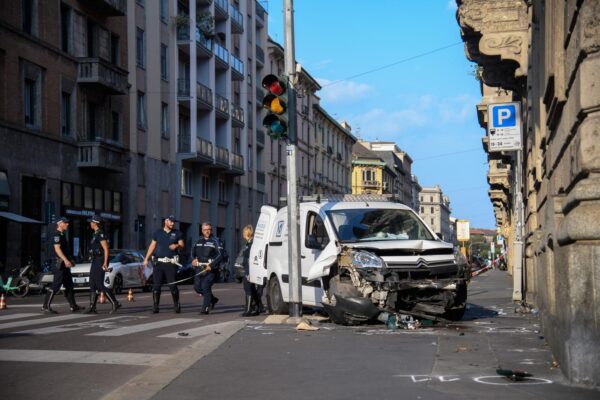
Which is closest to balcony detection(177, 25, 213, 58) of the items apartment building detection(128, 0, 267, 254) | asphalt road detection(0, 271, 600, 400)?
apartment building detection(128, 0, 267, 254)

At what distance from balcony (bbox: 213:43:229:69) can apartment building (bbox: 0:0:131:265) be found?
41.6ft

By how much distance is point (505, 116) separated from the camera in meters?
18.2

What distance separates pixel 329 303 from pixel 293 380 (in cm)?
552

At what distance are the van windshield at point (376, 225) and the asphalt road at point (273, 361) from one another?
1.58 meters

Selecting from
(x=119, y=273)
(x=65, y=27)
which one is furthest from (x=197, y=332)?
(x=65, y=27)

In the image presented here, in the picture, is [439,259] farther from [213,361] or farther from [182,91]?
[182,91]

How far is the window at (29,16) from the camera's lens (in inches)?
1347

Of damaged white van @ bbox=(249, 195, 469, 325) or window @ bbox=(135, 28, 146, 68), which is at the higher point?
window @ bbox=(135, 28, 146, 68)

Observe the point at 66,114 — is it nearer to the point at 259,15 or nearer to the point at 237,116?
the point at 237,116

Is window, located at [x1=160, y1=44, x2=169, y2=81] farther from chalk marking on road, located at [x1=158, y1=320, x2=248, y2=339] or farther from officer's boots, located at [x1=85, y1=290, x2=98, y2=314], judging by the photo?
chalk marking on road, located at [x1=158, y1=320, x2=248, y2=339]

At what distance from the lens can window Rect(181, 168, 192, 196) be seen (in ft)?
167

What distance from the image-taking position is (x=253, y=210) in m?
67.1

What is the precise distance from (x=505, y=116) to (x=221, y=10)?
41007 millimetres

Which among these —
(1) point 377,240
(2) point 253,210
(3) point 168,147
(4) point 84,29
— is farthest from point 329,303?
(2) point 253,210
